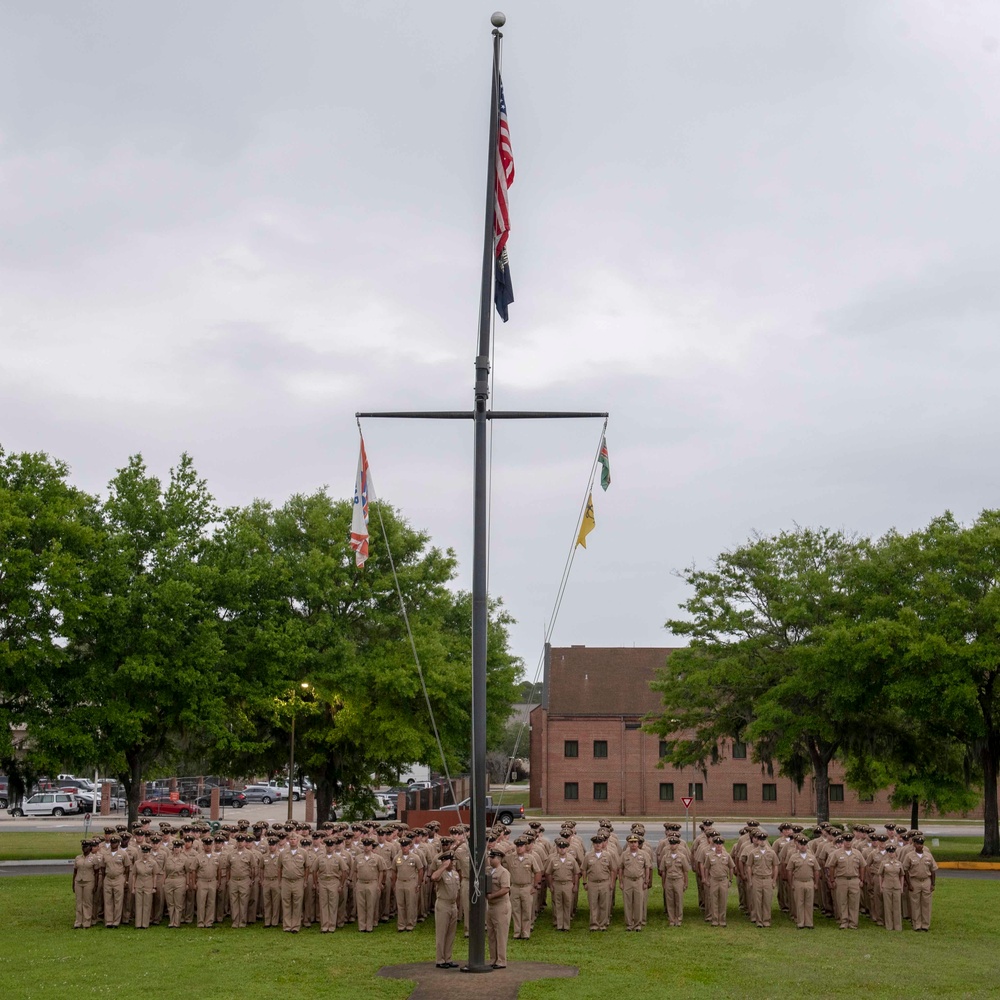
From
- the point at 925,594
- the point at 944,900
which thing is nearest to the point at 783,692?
the point at 925,594

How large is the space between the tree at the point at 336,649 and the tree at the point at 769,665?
7180mm

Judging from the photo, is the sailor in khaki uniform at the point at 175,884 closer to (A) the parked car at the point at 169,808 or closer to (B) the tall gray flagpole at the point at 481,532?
(B) the tall gray flagpole at the point at 481,532

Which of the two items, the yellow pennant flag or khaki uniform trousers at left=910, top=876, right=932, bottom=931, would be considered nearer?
the yellow pennant flag

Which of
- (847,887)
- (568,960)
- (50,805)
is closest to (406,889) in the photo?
(568,960)

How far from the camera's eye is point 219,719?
112 ft

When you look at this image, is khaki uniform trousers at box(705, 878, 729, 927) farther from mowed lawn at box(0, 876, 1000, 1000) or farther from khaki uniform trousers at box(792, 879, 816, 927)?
khaki uniform trousers at box(792, 879, 816, 927)

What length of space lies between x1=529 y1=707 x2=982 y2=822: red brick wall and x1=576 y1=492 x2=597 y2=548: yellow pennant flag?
4616 centimetres

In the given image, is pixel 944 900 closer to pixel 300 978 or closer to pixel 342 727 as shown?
pixel 300 978

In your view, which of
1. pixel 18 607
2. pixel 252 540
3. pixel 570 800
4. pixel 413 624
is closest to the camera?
pixel 18 607

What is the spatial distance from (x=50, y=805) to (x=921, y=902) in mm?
50817

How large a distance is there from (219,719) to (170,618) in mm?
3387

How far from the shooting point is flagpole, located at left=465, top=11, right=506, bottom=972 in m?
14.5

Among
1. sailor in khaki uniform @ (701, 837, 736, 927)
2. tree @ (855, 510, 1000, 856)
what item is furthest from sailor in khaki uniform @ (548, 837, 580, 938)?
tree @ (855, 510, 1000, 856)

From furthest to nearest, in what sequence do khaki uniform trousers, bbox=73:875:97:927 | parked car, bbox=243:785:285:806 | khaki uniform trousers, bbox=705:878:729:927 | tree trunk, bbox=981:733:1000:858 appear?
1. parked car, bbox=243:785:285:806
2. tree trunk, bbox=981:733:1000:858
3. khaki uniform trousers, bbox=73:875:97:927
4. khaki uniform trousers, bbox=705:878:729:927
